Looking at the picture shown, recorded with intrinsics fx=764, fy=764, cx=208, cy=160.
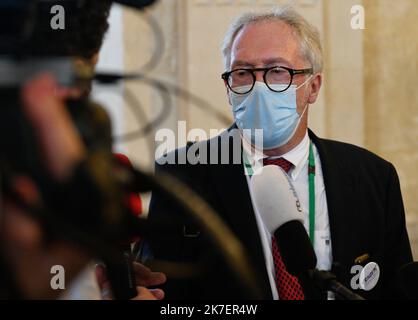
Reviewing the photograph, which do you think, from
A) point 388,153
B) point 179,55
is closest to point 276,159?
point 179,55

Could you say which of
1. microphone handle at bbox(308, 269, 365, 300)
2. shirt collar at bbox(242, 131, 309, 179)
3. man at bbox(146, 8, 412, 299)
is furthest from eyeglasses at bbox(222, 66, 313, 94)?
microphone handle at bbox(308, 269, 365, 300)

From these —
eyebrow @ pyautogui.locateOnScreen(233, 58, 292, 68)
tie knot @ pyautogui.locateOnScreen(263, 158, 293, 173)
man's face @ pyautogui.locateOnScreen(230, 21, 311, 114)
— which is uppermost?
man's face @ pyautogui.locateOnScreen(230, 21, 311, 114)

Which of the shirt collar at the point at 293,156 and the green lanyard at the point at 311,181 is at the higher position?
the shirt collar at the point at 293,156

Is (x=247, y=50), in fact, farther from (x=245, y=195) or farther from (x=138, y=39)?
(x=138, y=39)

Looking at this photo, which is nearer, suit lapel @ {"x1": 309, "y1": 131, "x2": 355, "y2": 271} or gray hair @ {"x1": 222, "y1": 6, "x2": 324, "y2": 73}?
suit lapel @ {"x1": 309, "y1": 131, "x2": 355, "y2": 271}

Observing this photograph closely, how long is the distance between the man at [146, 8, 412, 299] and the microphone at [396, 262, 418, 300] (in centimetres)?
18

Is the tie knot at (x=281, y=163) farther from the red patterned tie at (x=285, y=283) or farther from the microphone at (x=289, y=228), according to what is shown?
the microphone at (x=289, y=228)

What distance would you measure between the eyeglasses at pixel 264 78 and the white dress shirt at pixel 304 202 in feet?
0.50

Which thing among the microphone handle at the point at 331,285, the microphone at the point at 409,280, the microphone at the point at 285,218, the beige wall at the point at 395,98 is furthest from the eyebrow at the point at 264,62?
the beige wall at the point at 395,98

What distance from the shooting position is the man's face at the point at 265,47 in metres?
2.07

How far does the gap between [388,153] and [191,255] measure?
217 cm

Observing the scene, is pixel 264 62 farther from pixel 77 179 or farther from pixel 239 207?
pixel 77 179

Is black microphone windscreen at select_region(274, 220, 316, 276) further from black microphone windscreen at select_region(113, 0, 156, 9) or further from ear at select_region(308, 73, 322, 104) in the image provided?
ear at select_region(308, 73, 322, 104)

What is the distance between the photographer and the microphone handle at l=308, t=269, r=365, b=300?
1.18m
